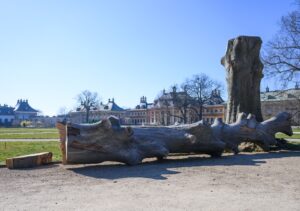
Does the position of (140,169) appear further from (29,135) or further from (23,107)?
(23,107)

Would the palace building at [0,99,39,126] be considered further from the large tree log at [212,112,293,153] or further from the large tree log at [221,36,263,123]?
the large tree log at [212,112,293,153]

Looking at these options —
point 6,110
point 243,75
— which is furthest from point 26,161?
point 6,110

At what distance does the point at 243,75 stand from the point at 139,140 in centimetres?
670

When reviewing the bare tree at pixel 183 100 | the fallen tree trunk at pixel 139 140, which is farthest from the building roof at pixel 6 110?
the fallen tree trunk at pixel 139 140

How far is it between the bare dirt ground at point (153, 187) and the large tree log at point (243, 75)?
5.86 metres

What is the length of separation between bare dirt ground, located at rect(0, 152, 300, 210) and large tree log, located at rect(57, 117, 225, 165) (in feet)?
1.04

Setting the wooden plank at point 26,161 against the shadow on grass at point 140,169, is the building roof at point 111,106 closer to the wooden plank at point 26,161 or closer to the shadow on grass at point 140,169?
the wooden plank at point 26,161

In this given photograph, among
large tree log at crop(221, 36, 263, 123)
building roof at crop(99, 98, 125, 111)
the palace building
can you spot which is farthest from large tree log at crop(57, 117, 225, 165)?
the palace building

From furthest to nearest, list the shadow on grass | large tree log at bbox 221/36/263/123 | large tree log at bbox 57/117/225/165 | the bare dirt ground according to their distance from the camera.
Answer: large tree log at bbox 221/36/263/123, large tree log at bbox 57/117/225/165, the shadow on grass, the bare dirt ground

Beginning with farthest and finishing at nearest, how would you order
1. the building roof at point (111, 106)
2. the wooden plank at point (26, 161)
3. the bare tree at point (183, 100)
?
1. the building roof at point (111, 106)
2. the bare tree at point (183, 100)
3. the wooden plank at point (26, 161)

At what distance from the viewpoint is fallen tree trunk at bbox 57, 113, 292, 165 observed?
28.8ft

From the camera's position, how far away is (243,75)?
14750mm

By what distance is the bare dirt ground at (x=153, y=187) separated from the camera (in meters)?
5.18

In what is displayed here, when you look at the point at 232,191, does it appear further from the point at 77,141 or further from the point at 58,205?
the point at 77,141
